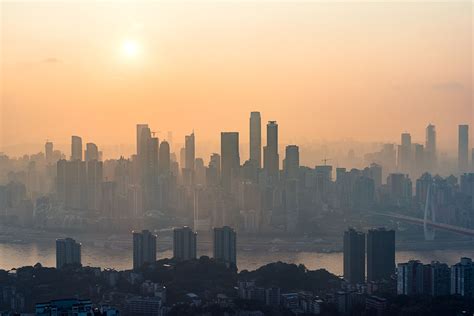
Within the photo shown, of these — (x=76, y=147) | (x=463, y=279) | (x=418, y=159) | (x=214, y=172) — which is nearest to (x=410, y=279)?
(x=463, y=279)

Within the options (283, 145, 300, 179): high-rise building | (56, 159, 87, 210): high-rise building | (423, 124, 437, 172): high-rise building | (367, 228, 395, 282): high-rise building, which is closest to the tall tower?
(423, 124, 437, 172): high-rise building

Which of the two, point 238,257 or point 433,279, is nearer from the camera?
point 433,279

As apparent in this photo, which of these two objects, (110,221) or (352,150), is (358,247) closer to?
(110,221)

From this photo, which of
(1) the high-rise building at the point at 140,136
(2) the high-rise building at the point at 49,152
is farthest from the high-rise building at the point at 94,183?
(2) the high-rise building at the point at 49,152

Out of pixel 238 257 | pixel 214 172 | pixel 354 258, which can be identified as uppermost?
pixel 214 172

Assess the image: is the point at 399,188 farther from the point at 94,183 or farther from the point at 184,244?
the point at 184,244

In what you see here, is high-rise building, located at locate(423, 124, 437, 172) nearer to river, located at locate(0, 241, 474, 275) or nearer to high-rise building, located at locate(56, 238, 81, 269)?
river, located at locate(0, 241, 474, 275)

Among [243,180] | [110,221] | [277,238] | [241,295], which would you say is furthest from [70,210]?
[241,295]

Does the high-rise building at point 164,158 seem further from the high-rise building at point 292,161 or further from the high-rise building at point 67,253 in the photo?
the high-rise building at point 67,253
